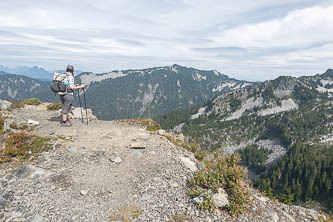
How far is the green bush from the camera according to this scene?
26.7ft

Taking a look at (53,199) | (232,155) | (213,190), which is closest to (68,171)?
(53,199)

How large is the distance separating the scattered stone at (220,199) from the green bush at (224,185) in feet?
0.53

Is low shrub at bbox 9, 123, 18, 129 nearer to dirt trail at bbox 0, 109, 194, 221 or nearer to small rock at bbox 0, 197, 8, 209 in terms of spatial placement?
dirt trail at bbox 0, 109, 194, 221

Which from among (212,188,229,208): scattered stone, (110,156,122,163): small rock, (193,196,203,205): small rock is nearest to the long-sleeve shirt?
(110,156,122,163): small rock

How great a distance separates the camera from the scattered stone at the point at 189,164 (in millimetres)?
10902

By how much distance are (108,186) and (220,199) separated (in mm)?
4674

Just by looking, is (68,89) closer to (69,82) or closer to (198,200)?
(69,82)

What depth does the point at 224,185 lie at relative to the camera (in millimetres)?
8805

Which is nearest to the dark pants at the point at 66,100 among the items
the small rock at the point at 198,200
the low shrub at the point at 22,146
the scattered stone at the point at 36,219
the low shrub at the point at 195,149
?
the low shrub at the point at 22,146

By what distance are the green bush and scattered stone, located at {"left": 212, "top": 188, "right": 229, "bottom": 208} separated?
163mm

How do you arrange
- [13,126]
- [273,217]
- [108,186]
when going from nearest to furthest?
[273,217]
[108,186]
[13,126]

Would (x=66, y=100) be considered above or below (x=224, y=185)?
above

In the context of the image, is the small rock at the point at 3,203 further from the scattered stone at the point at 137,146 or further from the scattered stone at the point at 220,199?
the scattered stone at the point at 220,199

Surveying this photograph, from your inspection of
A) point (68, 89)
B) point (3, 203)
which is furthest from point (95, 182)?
point (68, 89)
